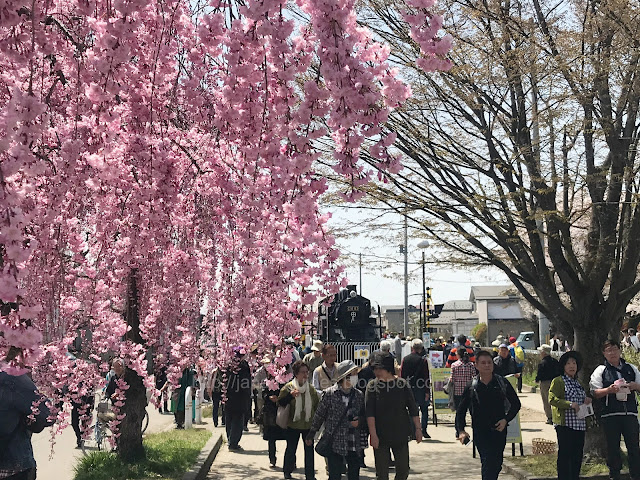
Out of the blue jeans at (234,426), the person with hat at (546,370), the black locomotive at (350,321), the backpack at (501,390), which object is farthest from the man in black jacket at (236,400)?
the black locomotive at (350,321)

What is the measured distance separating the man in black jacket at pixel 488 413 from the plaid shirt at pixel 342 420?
3.65 feet

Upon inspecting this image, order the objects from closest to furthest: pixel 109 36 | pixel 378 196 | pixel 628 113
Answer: pixel 109 36 < pixel 628 113 < pixel 378 196

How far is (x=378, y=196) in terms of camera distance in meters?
11.3

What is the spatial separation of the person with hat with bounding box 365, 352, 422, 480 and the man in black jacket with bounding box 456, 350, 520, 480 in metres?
0.61

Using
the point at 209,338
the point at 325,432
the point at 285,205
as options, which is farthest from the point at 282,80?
the point at 209,338

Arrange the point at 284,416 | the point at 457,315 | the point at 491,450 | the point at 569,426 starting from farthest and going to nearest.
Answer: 1. the point at 457,315
2. the point at 284,416
3. the point at 569,426
4. the point at 491,450

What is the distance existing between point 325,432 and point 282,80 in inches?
216

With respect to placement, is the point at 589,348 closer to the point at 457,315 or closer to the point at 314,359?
the point at 314,359

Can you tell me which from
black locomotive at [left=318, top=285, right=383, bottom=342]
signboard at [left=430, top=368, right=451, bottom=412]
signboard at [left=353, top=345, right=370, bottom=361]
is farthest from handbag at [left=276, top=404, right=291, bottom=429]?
black locomotive at [left=318, top=285, right=383, bottom=342]

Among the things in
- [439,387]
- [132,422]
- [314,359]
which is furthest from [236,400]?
[439,387]

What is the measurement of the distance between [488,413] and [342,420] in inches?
65.8

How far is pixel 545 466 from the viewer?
1102cm

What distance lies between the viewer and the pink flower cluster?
407 cm

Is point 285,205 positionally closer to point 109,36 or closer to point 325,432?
point 109,36
